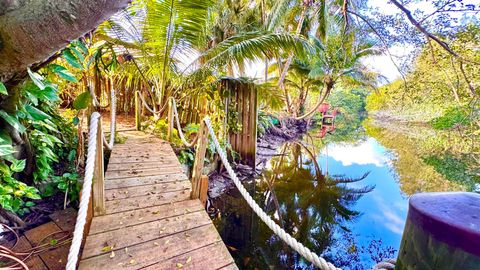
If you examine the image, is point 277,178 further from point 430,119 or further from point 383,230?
point 430,119

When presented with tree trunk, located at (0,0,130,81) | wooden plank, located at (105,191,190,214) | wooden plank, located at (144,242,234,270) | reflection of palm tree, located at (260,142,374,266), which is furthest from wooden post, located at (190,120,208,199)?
reflection of palm tree, located at (260,142,374,266)

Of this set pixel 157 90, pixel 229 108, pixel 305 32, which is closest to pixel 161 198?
pixel 229 108

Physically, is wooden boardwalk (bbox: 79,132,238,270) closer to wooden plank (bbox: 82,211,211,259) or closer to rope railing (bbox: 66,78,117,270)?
wooden plank (bbox: 82,211,211,259)

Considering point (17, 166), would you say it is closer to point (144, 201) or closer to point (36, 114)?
point (36, 114)

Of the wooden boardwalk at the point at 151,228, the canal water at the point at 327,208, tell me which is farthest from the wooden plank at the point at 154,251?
the canal water at the point at 327,208

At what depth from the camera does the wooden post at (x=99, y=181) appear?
6.21 feet

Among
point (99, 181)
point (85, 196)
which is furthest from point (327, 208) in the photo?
point (85, 196)

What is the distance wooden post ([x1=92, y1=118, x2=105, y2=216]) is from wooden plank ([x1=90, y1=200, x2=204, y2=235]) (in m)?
0.09

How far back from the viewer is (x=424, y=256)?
1.94ft

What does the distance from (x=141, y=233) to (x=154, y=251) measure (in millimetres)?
263

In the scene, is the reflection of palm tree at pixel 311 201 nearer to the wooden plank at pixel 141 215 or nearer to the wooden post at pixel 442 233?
the wooden plank at pixel 141 215

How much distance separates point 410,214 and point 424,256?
0.36ft

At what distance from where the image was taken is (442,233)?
559 mm

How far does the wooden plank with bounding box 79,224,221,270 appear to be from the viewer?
157 cm
